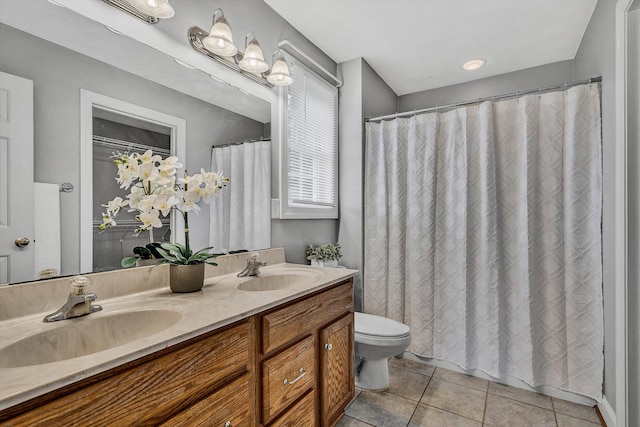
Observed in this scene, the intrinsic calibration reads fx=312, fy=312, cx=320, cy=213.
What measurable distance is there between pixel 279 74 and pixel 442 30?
1213mm

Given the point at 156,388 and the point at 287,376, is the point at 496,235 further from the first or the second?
the point at 156,388

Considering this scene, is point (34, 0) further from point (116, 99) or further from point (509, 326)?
point (509, 326)

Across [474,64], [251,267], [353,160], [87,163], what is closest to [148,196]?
[87,163]

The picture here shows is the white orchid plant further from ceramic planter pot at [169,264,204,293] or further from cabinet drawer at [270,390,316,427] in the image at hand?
cabinet drawer at [270,390,316,427]

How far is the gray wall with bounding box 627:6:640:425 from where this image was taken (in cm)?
136

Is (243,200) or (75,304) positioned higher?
(243,200)

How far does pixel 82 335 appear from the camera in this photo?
2.88 ft

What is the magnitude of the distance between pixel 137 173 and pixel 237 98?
0.77 m

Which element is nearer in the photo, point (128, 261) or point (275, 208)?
point (128, 261)

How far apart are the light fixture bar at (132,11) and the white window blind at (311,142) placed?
2.97ft

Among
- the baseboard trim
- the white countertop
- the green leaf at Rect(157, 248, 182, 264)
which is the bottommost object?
the baseboard trim

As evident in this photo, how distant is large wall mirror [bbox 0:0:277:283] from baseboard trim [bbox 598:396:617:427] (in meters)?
2.26

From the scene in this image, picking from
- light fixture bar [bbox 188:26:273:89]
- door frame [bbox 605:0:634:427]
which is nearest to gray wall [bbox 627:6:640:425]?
door frame [bbox 605:0:634:427]

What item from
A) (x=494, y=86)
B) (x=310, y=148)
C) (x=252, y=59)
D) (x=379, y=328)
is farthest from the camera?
(x=494, y=86)
